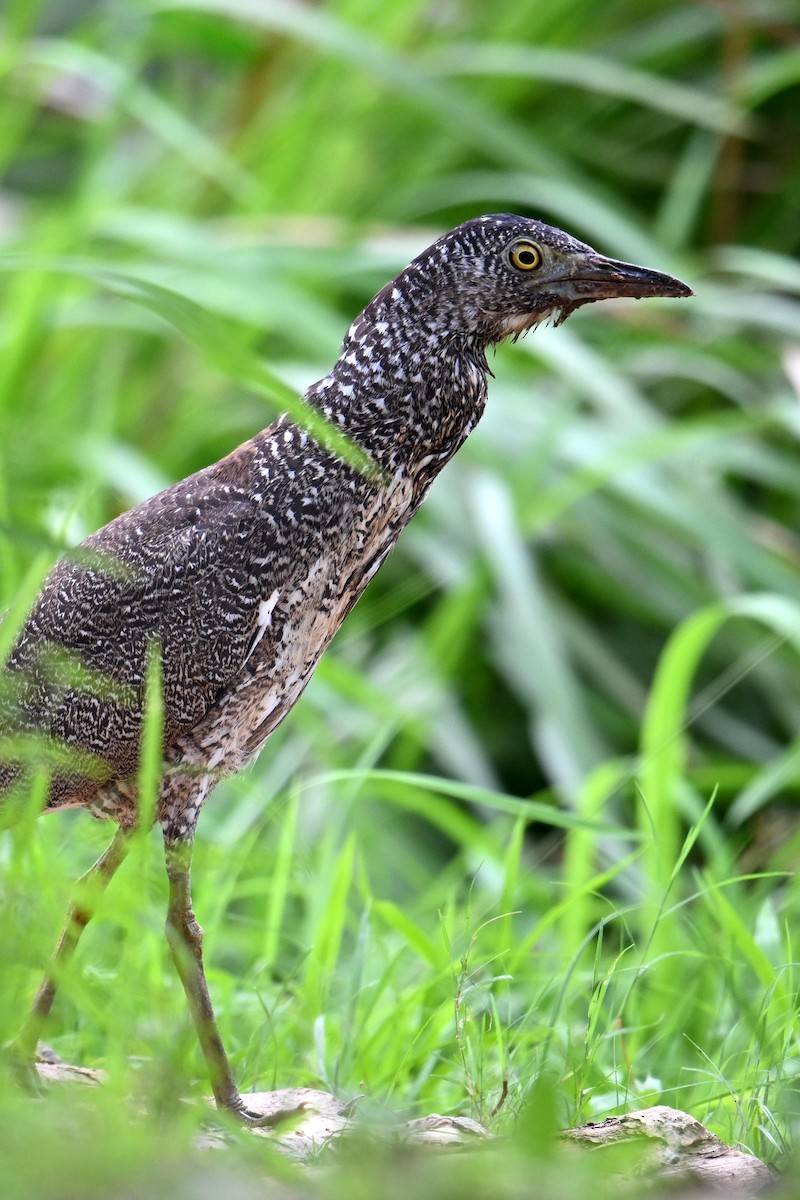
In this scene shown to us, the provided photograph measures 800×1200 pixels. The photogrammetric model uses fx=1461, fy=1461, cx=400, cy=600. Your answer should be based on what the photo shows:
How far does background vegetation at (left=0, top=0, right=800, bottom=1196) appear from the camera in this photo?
300 cm

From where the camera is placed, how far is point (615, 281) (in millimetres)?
2492

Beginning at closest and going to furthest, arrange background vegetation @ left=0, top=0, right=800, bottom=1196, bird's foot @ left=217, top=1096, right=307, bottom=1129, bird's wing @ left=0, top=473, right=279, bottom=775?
bird's foot @ left=217, top=1096, right=307, bottom=1129, bird's wing @ left=0, top=473, right=279, bottom=775, background vegetation @ left=0, top=0, right=800, bottom=1196

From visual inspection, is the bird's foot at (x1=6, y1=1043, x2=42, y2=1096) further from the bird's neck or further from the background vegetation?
the bird's neck

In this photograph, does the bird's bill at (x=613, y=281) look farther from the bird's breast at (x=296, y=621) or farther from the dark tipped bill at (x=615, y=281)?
the bird's breast at (x=296, y=621)

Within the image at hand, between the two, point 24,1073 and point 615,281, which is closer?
point 24,1073

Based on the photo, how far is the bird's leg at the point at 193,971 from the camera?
2.34 m

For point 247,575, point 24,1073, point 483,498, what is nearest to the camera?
point 24,1073

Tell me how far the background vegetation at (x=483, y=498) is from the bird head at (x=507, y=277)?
0.68 metres

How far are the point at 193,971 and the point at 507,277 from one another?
49.7 inches

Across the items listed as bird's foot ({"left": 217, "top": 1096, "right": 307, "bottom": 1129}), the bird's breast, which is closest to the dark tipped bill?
the bird's breast

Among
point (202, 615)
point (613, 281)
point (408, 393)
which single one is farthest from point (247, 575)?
point (613, 281)

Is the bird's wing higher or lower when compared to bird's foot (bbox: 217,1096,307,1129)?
higher

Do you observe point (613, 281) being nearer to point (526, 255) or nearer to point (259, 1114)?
point (526, 255)

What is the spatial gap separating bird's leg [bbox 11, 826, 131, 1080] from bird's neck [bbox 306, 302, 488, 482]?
79cm
